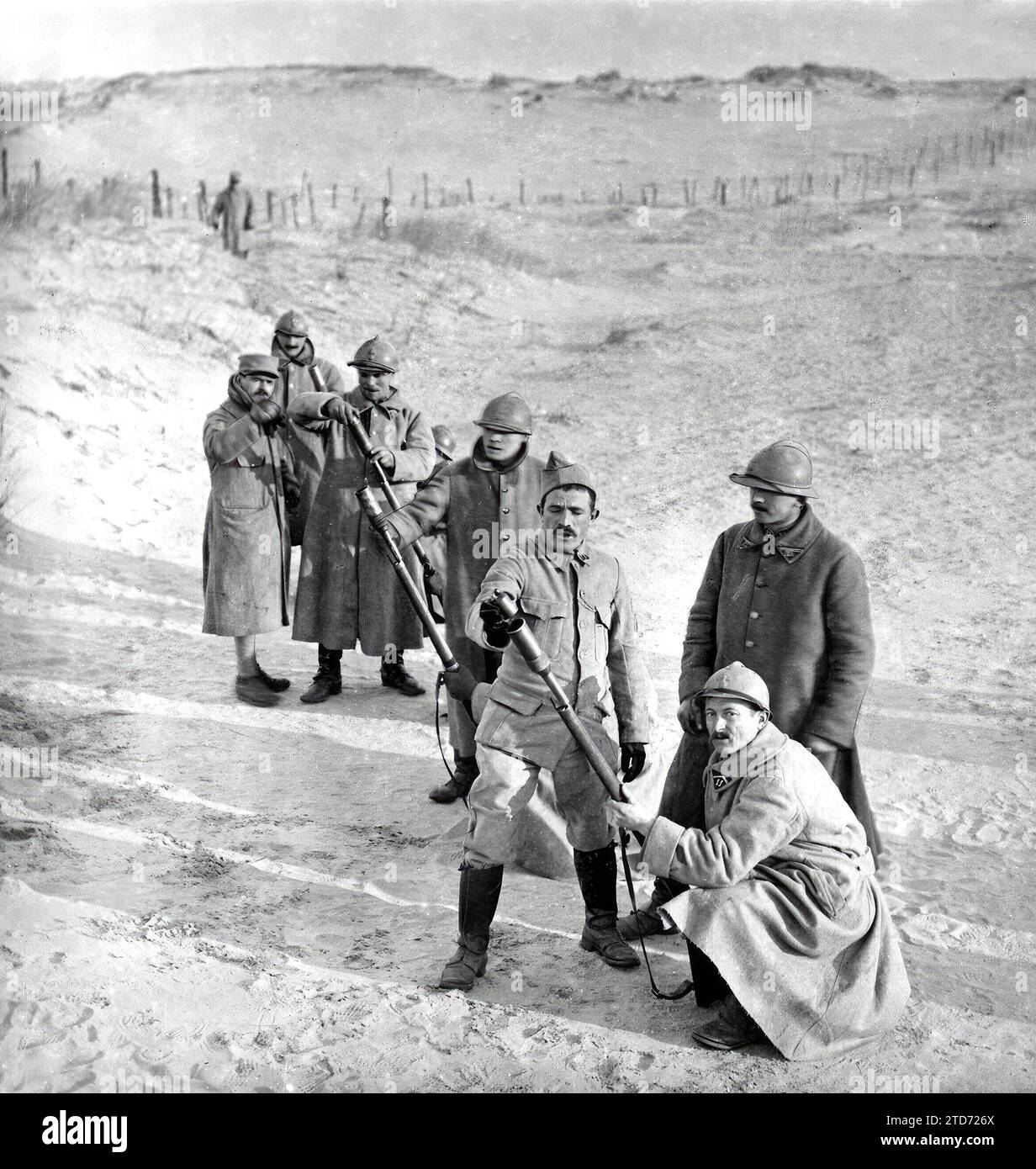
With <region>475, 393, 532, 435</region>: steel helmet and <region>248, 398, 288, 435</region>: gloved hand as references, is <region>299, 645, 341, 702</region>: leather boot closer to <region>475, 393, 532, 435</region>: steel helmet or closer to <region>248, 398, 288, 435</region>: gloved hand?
<region>248, 398, 288, 435</region>: gloved hand

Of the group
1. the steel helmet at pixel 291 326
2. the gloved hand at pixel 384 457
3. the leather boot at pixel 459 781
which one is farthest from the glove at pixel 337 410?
the leather boot at pixel 459 781

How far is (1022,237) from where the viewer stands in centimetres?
1298

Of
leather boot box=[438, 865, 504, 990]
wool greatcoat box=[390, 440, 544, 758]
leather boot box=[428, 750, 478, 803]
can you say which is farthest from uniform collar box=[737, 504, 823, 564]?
leather boot box=[428, 750, 478, 803]

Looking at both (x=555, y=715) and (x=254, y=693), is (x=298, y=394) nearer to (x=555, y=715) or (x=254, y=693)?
(x=254, y=693)

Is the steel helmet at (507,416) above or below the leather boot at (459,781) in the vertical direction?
above

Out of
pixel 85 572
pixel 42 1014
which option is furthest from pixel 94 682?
pixel 42 1014

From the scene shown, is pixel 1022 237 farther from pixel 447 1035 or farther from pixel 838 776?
pixel 447 1035

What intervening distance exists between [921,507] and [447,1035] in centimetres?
778

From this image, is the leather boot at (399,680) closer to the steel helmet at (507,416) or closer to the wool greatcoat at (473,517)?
the wool greatcoat at (473,517)

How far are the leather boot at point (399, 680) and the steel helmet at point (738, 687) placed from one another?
359 cm

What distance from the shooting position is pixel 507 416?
509 centimetres

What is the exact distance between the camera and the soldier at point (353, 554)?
22.0ft

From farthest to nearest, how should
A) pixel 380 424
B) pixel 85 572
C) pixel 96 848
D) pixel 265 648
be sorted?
pixel 85 572 → pixel 265 648 → pixel 380 424 → pixel 96 848

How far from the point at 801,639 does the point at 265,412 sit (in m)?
3.35
